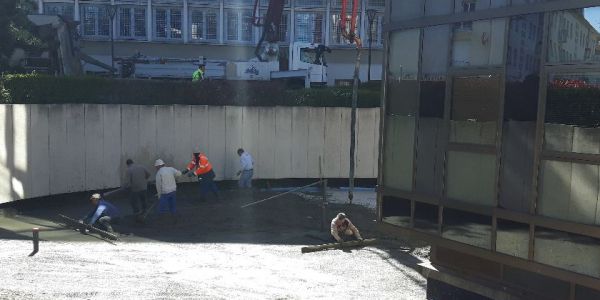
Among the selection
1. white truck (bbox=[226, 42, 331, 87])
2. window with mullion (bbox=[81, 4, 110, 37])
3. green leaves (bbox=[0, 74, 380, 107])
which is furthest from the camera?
window with mullion (bbox=[81, 4, 110, 37])

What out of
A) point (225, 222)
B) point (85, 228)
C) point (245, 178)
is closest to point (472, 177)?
point (225, 222)

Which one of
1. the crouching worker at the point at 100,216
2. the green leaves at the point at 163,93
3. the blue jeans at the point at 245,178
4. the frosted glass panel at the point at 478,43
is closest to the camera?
the frosted glass panel at the point at 478,43

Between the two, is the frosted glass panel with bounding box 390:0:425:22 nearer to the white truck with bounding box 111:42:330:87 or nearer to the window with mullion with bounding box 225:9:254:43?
the white truck with bounding box 111:42:330:87

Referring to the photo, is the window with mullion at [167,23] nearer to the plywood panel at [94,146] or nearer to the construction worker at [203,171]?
the plywood panel at [94,146]

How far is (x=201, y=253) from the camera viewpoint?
1184 cm

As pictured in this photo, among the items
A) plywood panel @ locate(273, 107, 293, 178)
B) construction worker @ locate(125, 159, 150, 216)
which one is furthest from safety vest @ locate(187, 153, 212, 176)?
plywood panel @ locate(273, 107, 293, 178)

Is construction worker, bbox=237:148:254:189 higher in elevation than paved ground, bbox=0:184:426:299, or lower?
higher

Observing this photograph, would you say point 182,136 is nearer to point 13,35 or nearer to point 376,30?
point 13,35

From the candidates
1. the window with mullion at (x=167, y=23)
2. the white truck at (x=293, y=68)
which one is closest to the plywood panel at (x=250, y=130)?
the white truck at (x=293, y=68)

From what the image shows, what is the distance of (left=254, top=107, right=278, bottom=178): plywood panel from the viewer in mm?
19672

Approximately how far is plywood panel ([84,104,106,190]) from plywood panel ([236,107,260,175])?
15.6ft

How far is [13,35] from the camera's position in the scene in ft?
63.9

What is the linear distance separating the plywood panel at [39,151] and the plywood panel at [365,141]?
10453 millimetres

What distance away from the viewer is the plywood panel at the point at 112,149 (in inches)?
666
